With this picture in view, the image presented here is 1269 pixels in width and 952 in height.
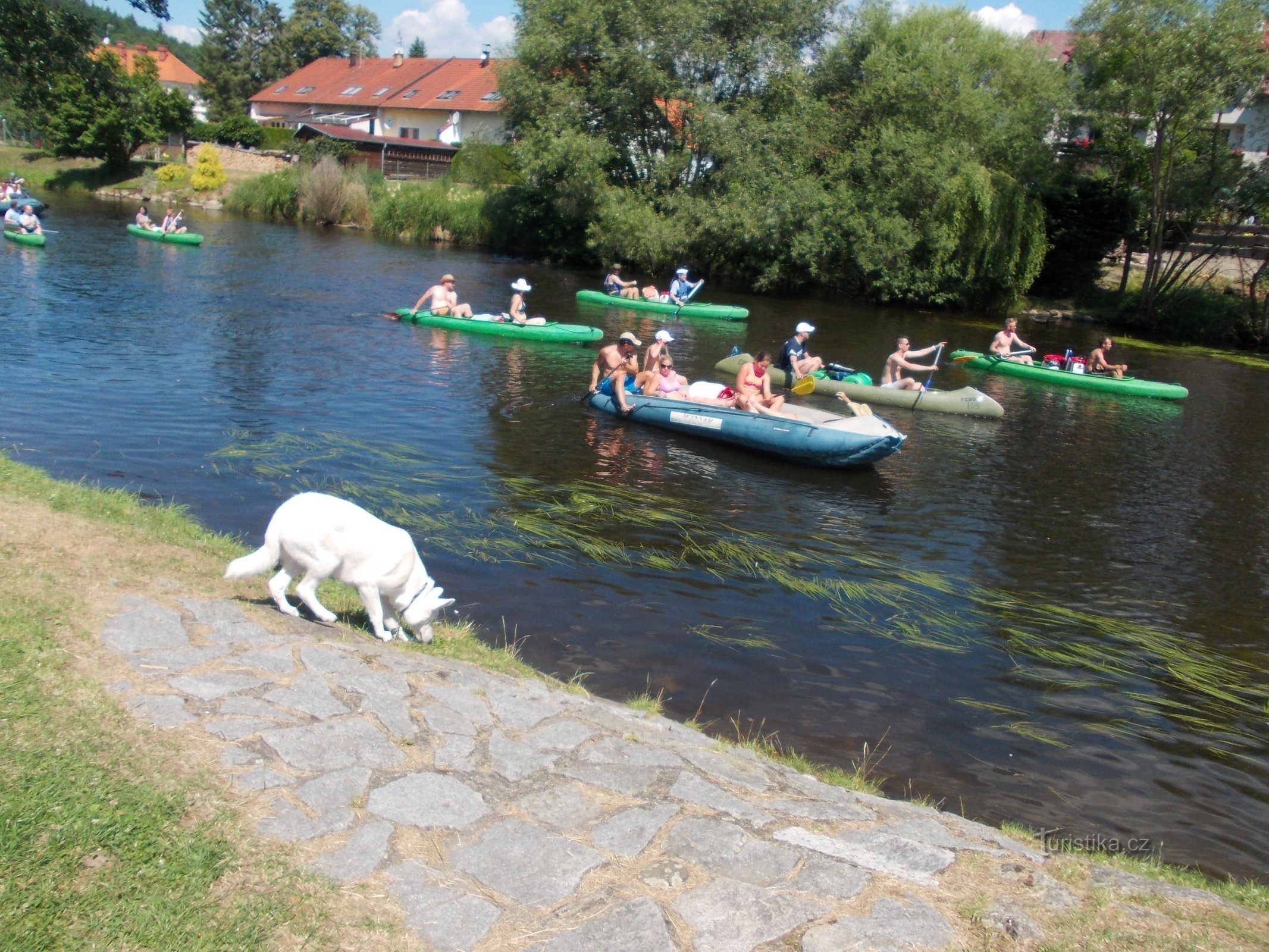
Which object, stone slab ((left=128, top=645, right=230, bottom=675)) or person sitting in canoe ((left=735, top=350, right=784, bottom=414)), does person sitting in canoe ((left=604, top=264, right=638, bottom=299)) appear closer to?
person sitting in canoe ((left=735, top=350, right=784, bottom=414))

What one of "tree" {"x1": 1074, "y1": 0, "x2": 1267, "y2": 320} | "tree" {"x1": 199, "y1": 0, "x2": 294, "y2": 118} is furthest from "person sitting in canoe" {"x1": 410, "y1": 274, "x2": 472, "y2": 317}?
"tree" {"x1": 199, "y1": 0, "x2": 294, "y2": 118}

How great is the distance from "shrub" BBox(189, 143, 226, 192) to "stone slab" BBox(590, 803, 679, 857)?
162ft

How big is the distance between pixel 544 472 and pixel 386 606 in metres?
5.85

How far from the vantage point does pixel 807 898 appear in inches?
144

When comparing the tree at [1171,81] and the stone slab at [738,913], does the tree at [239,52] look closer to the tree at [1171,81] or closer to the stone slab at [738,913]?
the tree at [1171,81]

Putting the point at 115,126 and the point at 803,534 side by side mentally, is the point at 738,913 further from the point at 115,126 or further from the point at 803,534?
the point at 115,126

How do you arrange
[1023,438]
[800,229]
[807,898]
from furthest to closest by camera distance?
[800,229]
[1023,438]
[807,898]

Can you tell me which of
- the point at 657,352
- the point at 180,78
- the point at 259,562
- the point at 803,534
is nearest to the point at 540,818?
the point at 259,562

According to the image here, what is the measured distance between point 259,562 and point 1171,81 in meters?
27.9

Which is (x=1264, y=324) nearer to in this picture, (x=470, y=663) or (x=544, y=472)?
(x=544, y=472)

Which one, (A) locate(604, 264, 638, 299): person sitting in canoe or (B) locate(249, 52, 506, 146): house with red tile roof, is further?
(B) locate(249, 52, 506, 146): house with red tile roof

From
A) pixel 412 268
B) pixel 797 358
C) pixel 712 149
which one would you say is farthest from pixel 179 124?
pixel 797 358

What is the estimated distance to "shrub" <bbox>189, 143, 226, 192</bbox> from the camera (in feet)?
155

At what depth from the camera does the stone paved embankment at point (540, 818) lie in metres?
3.46
